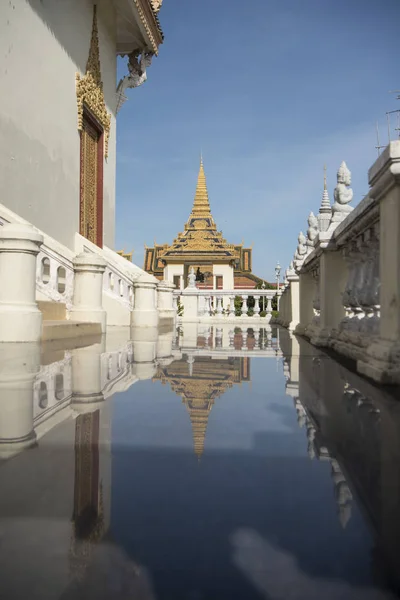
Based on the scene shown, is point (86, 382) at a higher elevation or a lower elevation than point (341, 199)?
lower

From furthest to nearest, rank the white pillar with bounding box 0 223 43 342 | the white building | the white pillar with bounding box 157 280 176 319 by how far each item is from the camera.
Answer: the white pillar with bounding box 157 280 176 319 → the white building → the white pillar with bounding box 0 223 43 342

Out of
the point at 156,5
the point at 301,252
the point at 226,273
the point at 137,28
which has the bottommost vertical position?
the point at 301,252

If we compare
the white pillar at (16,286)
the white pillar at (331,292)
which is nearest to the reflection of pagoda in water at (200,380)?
the white pillar at (331,292)

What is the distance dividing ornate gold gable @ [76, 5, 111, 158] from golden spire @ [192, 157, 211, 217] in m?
29.2

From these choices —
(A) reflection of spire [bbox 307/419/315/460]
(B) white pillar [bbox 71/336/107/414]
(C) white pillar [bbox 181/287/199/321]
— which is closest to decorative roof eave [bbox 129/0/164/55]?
(C) white pillar [bbox 181/287/199/321]

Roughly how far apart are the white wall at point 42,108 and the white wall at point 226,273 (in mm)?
26578

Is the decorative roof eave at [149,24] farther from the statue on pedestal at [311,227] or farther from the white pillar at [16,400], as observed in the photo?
the white pillar at [16,400]

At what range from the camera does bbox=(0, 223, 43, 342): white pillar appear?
5109mm

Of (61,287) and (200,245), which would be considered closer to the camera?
(61,287)

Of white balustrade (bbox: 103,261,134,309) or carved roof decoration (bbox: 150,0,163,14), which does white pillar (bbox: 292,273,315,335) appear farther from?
carved roof decoration (bbox: 150,0,163,14)

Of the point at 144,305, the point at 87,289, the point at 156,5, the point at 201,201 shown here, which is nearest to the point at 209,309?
the point at 144,305

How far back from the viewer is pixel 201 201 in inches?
1695

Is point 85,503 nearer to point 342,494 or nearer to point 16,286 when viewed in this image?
point 342,494

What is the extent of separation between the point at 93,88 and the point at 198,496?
12.2 metres
